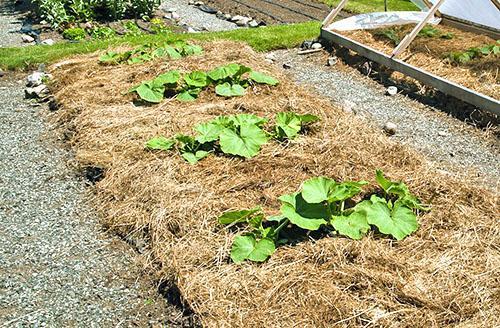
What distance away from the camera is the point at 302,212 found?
3.60 metres

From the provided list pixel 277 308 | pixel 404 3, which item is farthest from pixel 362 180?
pixel 404 3

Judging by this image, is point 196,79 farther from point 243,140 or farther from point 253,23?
point 253,23

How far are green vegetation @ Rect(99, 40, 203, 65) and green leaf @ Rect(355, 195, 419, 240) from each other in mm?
4137

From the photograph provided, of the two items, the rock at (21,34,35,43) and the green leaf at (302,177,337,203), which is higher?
the green leaf at (302,177,337,203)

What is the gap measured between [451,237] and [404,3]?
873 cm

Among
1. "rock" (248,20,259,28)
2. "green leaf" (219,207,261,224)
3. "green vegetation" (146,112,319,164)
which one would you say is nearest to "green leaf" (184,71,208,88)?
"green vegetation" (146,112,319,164)

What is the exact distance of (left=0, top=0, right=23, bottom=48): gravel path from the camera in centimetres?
895

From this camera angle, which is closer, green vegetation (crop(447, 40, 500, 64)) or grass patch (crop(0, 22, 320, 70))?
green vegetation (crop(447, 40, 500, 64))

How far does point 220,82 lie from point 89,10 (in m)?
4.67

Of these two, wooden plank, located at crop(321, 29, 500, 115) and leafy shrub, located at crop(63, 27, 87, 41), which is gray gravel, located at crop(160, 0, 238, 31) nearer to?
leafy shrub, located at crop(63, 27, 87, 41)

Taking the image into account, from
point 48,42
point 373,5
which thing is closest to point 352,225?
point 48,42

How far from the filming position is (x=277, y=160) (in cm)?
451

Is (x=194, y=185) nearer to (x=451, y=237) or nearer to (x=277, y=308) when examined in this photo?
(x=277, y=308)

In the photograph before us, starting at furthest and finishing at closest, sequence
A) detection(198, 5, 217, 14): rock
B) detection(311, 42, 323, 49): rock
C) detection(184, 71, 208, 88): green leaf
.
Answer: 1. detection(198, 5, 217, 14): rock
2. detection(311, 42, 323, 49): rock
3. detection(184, 71, 208, 88): green leaf
